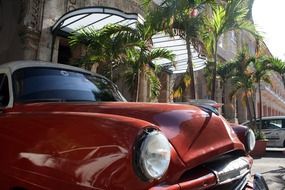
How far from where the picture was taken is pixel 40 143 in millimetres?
2914

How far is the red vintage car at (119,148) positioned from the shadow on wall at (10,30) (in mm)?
8902

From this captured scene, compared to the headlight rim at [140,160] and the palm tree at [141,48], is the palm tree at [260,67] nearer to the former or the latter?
the palm tree at [141,48]

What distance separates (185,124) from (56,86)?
5.97 ft

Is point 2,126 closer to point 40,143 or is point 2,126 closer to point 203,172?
point 40,143

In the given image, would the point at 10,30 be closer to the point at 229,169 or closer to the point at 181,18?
the point at 181,18

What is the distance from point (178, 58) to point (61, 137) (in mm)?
12907

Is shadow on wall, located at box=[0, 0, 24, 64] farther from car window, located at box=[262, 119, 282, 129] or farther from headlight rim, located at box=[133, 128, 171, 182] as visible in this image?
car window, located at box=[262, 119, 282, 129]

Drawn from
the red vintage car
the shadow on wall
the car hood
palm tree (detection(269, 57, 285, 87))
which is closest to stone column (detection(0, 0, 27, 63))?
the shadow on wall

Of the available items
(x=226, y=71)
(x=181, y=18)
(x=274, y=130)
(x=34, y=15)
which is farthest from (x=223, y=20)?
(x=274, y=130)

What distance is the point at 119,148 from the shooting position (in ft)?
7.97

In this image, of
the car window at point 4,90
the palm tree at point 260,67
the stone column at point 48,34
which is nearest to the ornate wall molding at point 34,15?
the stone column at point 48,34

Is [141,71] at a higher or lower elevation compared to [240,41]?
lower

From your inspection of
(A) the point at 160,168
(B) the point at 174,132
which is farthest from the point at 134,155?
(B) the point at 174,132

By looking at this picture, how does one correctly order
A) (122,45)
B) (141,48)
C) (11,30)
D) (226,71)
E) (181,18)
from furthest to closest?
(226,71), (11,30), (181,18), (141,48), (122,45)
